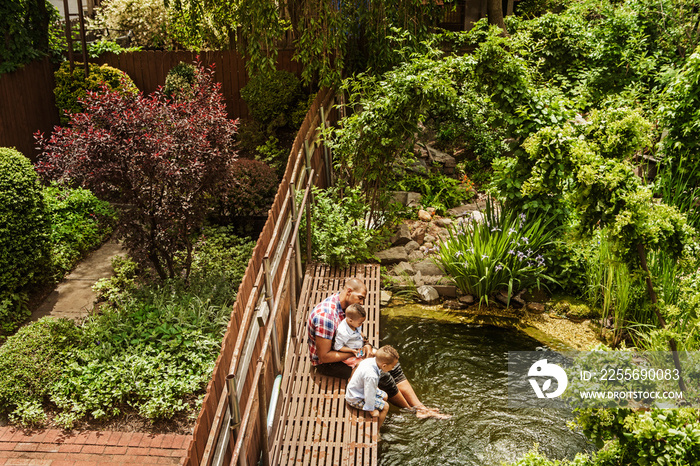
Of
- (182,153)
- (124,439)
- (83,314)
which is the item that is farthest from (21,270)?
(124,439)

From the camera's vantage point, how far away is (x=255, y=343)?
4.34 m

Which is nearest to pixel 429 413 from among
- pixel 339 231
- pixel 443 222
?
pixel 339 231

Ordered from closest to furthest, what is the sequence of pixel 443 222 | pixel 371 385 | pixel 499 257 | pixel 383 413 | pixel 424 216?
pixel 371 385
pixel 383 413
pixel 499 257
pixel 443 222
pixel 424 216

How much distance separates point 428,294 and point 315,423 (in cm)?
304

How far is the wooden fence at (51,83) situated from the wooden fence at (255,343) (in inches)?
185

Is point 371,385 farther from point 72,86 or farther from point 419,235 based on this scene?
point 72,86

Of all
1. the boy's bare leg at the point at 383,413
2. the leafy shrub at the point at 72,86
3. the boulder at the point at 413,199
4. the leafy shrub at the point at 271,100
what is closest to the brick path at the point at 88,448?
the boy's bare leg at the point at 383,413

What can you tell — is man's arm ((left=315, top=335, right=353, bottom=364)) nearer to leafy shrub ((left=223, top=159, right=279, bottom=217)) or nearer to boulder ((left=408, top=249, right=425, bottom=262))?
boulder ((left=408, top=249, right=425, bottom=262))

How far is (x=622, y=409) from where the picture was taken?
9.46 feet

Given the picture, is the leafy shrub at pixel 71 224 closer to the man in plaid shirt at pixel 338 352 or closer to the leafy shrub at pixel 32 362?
the leafy shrub at pixel 32 362

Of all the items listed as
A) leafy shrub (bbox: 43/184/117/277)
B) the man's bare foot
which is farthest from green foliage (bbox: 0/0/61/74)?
the man's bare foot

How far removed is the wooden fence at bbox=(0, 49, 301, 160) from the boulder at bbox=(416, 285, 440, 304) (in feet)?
17.9

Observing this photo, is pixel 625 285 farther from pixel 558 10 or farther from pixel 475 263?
pixel 558 10

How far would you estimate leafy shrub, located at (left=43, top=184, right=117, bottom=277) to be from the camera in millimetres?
8023
